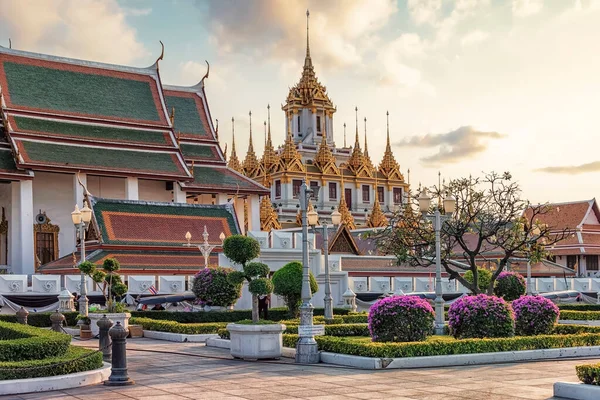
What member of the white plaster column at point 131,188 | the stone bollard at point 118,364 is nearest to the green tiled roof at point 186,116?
the white plaster column at point 131,188

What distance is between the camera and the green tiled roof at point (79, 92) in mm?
46812

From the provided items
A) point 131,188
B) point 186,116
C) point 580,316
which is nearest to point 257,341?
point 580,316

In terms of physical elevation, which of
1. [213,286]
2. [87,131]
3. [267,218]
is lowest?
[213,286]

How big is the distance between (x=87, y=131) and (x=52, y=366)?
114 feet

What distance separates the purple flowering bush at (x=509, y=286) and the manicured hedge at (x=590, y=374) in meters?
17.7

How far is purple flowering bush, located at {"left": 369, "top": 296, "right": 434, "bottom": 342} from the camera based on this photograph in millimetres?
18375

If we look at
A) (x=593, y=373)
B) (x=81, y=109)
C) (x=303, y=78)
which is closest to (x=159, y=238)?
(x=81, y=109)

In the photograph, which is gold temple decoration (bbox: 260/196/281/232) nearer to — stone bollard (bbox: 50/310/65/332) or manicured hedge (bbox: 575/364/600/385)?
stone bollard (bbox: 50/310/65/332)

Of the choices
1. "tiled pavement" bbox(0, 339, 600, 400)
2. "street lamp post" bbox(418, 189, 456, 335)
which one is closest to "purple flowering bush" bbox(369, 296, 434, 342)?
"tiled pavement" bbox(0, 339, 600, 400)

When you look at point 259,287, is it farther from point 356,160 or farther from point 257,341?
point 356,160

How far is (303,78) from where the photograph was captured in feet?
293

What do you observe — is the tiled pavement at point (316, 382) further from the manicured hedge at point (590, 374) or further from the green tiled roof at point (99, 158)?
the green tiled roof at point (99, 158)

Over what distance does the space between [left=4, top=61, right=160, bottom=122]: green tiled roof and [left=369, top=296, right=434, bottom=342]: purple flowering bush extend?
32769 mm

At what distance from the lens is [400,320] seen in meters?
18.3
